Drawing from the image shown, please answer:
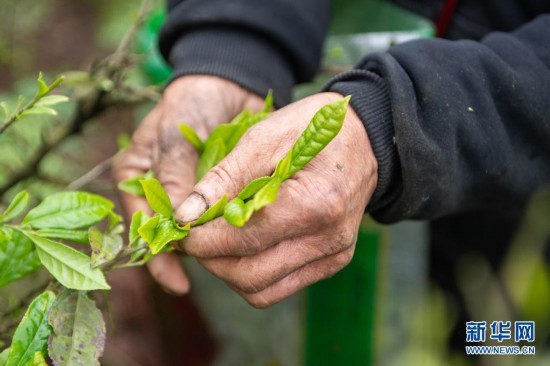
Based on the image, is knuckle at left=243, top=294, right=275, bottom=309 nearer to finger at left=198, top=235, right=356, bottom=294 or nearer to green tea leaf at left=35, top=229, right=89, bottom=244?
finger at left=198, top=235, right=356, bottom=294

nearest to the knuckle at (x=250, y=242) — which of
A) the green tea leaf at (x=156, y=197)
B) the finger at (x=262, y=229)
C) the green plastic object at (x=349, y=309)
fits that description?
the finger at (x=262, y=229)

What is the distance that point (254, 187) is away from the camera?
0.73 m

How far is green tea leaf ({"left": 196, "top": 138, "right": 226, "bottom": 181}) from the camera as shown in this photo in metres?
0.92

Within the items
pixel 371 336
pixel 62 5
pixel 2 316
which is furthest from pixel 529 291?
pixel 62 5

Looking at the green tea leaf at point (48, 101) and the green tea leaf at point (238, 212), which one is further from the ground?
the green tea leaf at point (48, 101)

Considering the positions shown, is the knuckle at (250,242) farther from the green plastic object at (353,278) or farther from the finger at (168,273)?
the green plastic object at (353,278)

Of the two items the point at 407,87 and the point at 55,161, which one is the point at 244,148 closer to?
the point at 407,87

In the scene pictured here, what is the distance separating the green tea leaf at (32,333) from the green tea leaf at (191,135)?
35cm

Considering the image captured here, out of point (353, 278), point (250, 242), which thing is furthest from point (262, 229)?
point (353, 278)

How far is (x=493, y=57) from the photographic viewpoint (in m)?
0.99

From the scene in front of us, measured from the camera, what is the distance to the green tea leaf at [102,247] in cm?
75

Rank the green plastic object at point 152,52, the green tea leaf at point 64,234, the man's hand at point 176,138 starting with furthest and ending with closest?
the green plastic object at point 152,52, the man's hand at point 176,138, the green tea leaf at point 64,234

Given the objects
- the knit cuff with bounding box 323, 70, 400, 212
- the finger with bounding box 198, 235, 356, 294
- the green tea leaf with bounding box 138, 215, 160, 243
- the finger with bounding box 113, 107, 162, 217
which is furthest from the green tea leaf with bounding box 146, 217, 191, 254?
the finger with bounding box 113, 107, 162, 217

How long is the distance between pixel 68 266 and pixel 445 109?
1.95 feet
